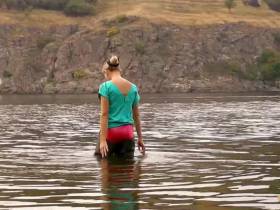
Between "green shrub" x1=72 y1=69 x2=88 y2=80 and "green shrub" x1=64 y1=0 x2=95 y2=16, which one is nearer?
"green shrub" x1=72 y1=69 x2=88 y2=80

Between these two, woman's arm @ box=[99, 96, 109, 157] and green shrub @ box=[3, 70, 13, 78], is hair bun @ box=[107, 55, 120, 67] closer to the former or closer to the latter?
woman's arm @ box=[99, 96, 109, 157]

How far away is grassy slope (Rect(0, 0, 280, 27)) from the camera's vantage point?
14325cm

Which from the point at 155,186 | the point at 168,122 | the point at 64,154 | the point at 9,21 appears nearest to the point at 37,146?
the point at 64,154

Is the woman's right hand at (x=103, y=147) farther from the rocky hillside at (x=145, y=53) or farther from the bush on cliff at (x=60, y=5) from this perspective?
the bush on cliff at (x=60, y=5)

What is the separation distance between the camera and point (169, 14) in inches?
5714

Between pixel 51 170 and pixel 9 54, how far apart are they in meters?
122

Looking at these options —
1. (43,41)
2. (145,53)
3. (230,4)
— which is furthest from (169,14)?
(43,41)

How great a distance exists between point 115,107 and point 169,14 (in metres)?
129

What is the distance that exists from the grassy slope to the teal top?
123013mm

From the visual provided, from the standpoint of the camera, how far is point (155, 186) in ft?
45.6

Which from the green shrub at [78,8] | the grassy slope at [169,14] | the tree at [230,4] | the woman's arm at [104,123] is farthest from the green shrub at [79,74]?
the woman's arm at [104,123]

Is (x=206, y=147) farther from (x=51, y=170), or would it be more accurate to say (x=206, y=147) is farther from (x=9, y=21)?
(x=9, y=21)

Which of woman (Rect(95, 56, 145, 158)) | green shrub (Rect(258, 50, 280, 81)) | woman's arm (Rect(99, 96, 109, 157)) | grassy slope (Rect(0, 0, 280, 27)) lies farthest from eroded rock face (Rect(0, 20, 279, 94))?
woman's arm (Rect(99, 96, 109, 157))

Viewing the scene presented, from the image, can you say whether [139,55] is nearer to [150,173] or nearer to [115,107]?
[115,107]
